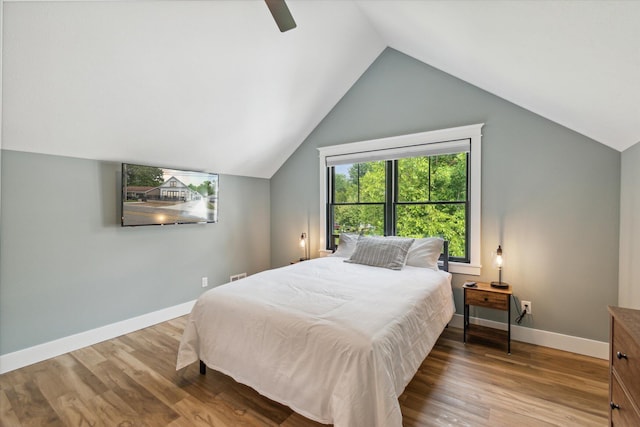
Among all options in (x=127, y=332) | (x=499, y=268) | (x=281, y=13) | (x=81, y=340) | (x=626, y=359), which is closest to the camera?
(x=626, y=359)

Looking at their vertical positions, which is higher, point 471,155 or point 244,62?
point 244,62

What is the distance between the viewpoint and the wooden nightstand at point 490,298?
263 cm

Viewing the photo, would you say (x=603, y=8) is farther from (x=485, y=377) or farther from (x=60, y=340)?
(x=60, y=340)

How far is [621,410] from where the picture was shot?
47.6 inches

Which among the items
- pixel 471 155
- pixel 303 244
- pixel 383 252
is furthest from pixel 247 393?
pixel 471 155

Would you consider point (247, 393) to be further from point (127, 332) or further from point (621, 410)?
point (621, 410)

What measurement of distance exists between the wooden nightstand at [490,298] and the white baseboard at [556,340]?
0.37 m

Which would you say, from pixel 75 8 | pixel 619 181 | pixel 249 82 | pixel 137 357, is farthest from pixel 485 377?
pixel 75 8

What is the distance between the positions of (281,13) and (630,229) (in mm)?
3205

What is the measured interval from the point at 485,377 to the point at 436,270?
3.42 ft

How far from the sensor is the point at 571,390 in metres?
2.11

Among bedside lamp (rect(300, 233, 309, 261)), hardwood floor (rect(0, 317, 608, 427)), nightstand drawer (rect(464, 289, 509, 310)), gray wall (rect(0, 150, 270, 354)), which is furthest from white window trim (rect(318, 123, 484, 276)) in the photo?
gray wall (rect(0, 150, 270, 354))

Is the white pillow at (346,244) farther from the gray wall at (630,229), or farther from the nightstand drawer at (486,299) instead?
the gray wall at (630,229)

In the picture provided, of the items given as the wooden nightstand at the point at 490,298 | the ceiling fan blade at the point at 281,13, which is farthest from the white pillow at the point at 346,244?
the ceiling fan blade at the point at 281,13
